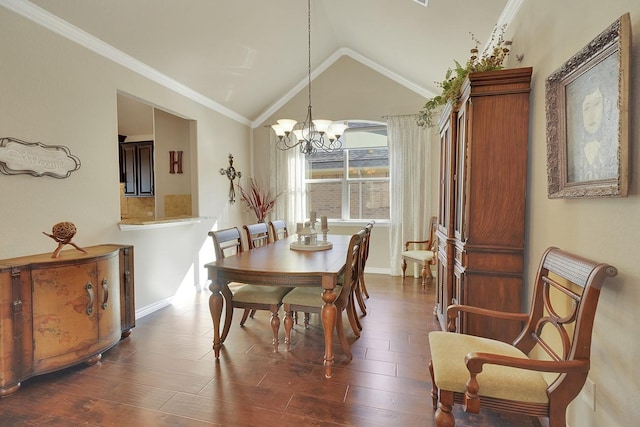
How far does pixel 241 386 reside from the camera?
2.02 meters

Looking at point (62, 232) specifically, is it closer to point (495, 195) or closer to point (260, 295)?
point (260, 295)

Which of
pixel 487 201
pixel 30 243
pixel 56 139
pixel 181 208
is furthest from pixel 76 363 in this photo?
pixel 487 201

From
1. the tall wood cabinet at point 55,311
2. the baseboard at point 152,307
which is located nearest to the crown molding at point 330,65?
the baseboard at point 152,307

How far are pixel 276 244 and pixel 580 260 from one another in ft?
8.24

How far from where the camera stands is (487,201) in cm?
194

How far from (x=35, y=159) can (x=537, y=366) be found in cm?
332

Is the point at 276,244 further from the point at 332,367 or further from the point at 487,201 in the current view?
the point at 487,201

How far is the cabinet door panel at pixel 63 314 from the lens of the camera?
2053 millimetres

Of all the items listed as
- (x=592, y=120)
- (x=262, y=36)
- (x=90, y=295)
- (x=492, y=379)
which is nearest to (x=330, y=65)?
(x=262, y=36)

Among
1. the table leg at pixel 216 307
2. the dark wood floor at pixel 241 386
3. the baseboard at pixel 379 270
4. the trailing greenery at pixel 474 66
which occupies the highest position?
the trailing greenery at pixel 474 66

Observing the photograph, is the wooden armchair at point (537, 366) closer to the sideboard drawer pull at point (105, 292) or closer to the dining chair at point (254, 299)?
the dining chair at point (254, 299)

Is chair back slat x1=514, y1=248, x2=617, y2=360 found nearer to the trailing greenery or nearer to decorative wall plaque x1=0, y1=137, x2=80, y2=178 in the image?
the trailing greenery

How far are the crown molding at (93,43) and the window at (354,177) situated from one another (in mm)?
2181

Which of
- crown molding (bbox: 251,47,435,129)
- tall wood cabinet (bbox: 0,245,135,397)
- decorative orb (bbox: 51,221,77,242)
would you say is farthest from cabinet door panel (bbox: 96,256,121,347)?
crown molding (bbox: 251,47,435,129)
